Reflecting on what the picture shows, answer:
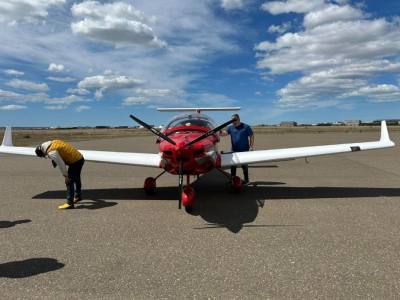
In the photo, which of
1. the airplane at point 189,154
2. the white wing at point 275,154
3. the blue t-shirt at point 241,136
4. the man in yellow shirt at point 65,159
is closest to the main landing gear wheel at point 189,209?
the airplane at point 189,154

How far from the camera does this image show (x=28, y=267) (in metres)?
4.21

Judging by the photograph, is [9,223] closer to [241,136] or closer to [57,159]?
[57,159]

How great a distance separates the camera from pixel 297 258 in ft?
14.5

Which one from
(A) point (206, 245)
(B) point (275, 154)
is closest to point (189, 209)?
(A) point (206, 245)

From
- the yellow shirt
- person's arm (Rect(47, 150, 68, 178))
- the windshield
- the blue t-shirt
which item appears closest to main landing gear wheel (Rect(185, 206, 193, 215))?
the windshield

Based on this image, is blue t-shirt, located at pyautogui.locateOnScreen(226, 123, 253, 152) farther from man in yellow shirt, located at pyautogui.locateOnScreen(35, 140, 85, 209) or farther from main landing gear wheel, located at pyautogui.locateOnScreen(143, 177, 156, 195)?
man in yellow shirt, located at pyautogui.locateOnScreen(35, 140, 85, 209)

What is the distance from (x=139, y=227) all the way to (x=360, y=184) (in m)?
7.13

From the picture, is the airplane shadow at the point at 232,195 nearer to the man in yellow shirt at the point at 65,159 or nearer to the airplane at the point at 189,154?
the airplane at the point at 189,154

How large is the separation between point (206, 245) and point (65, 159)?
4135 millimetres

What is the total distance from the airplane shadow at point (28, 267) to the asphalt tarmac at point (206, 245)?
0.01 metres

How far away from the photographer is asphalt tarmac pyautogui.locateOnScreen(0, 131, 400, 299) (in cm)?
367

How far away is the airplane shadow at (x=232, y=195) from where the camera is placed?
6.78 meters

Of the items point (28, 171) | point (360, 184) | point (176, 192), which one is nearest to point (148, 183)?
point (176, 192)

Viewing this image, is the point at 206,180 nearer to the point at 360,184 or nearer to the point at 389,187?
the point at 360,184
